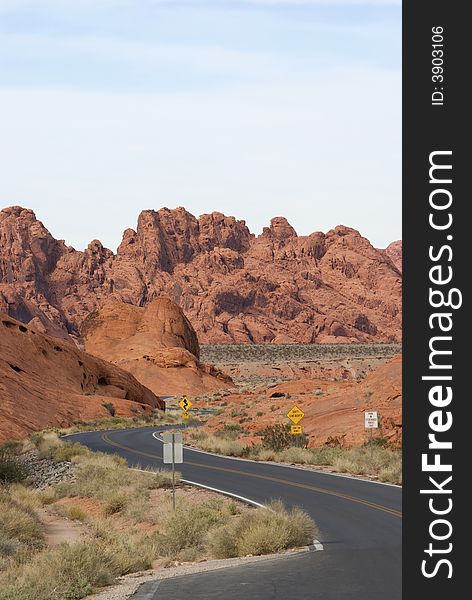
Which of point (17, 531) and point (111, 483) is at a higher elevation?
point (17, 531)

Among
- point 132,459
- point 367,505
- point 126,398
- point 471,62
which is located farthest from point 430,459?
point 126,398

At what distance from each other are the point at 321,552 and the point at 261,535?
4.20ft

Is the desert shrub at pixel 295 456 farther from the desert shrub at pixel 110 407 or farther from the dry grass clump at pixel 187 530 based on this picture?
the desert shrub at pixel 110 407

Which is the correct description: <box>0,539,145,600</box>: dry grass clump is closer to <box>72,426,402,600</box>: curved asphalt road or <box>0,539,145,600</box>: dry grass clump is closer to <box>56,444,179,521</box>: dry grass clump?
<box>72,426,402,600</box>: curved asphalt road

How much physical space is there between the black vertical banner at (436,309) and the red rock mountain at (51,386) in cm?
4636

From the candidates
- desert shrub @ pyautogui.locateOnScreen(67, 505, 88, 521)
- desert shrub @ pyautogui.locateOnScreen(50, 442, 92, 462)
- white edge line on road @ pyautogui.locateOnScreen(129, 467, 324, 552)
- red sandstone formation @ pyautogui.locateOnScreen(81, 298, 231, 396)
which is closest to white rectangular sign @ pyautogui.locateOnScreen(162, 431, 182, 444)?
white edge line on road @ pyautogui.locateOnScreen(129, 467, 324, 552)

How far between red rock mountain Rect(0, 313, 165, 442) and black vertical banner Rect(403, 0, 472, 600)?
152 feet

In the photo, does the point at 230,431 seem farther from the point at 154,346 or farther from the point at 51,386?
the point at 154,346

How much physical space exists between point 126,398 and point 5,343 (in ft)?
55.7

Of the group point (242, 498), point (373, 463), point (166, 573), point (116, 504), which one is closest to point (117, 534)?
point (242, 498)

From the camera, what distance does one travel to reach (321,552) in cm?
1747

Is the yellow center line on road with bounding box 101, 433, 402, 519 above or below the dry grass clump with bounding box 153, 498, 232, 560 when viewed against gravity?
below

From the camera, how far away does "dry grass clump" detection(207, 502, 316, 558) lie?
18062 millimetres

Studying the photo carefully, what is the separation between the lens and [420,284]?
12.7 m
